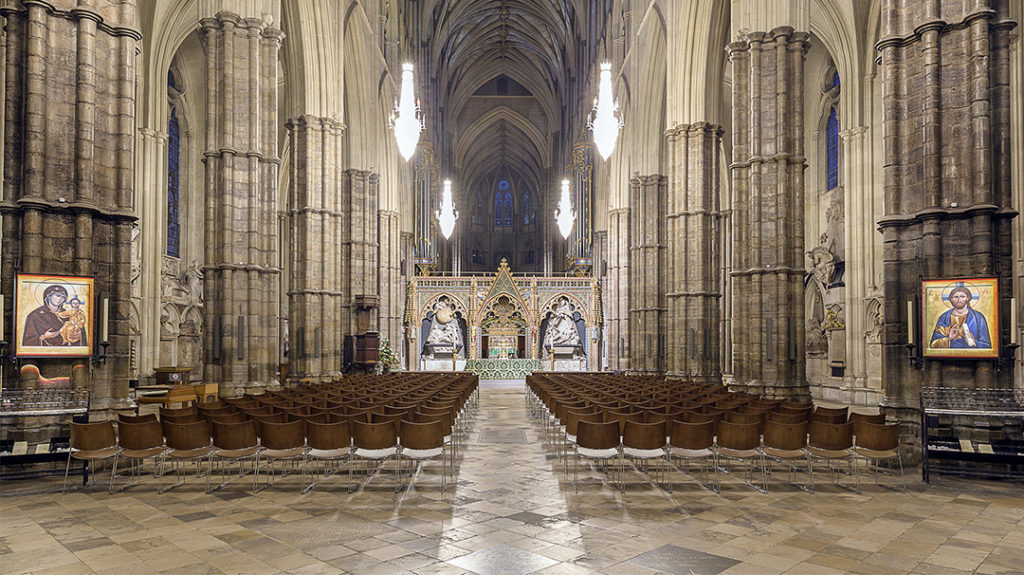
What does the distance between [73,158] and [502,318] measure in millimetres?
27886

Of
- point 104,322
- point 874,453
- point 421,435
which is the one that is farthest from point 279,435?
point 874,453

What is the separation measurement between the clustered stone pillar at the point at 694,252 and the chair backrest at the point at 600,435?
47.9 ft

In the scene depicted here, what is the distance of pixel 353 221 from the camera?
29000 millimetres

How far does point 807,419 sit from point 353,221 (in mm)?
22623

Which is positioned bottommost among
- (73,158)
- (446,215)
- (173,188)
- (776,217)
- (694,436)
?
(694,436)

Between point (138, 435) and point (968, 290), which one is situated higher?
point (968, 290)

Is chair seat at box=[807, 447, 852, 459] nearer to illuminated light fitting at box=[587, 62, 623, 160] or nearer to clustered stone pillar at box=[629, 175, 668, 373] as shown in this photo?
illuminated light fitting at box=[587, 62, 623, 160]

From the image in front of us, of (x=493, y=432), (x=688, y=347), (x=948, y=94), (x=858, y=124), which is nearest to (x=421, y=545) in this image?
(x=493, y=432)

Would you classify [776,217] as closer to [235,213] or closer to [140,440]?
[235,213]

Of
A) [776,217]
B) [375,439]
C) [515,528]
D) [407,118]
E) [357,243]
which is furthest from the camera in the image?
[357,243]

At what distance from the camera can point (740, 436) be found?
328 inches

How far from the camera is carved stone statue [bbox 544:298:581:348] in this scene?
1453 inches

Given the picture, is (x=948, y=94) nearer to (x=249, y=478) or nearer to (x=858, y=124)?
(x=249, y=478)

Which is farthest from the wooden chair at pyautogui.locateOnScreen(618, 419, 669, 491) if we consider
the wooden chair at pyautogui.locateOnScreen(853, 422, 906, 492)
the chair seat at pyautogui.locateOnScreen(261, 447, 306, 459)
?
the chair seat at pyautogui.locateOnScreen(261, 447, 306, 459)
